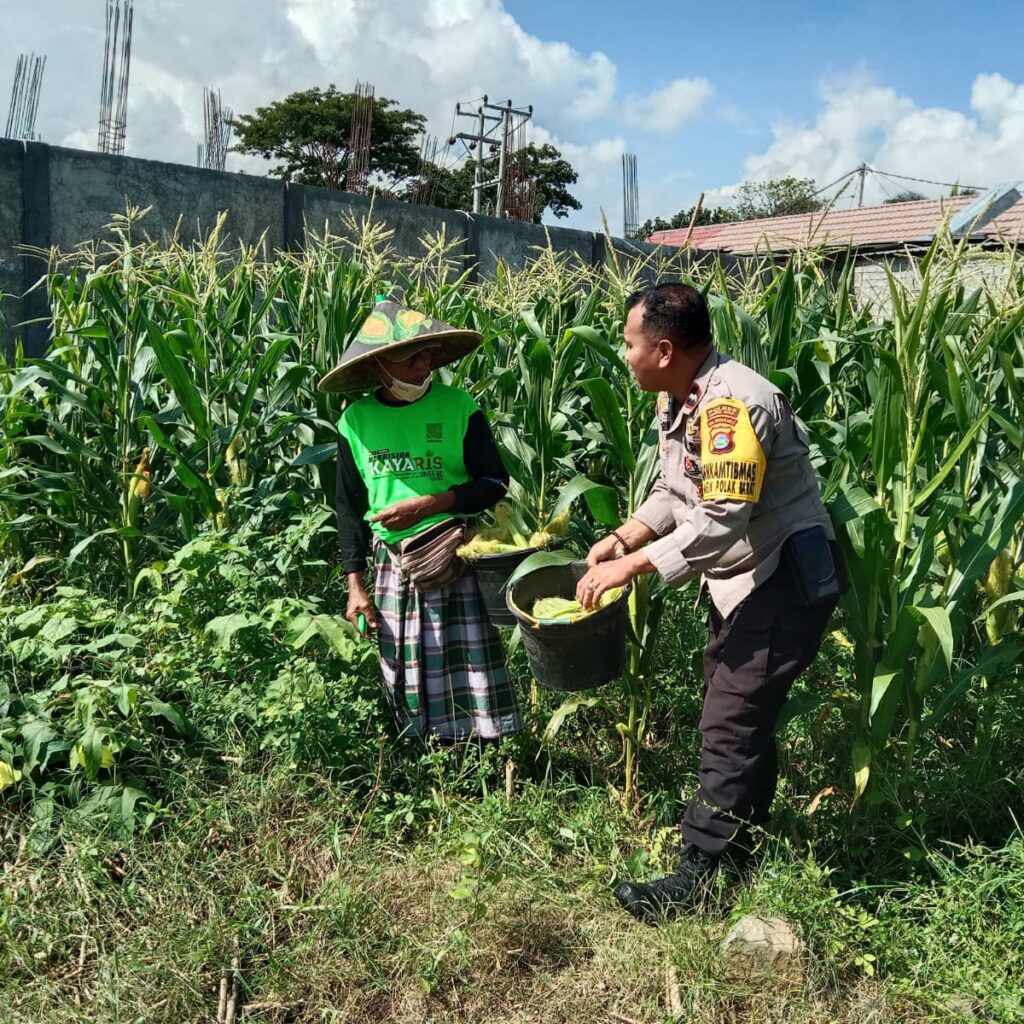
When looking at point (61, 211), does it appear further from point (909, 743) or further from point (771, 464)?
point (909, 743)

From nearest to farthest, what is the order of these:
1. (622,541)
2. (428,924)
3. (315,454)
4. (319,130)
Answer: (428,924), (622,541), (315,454), (319,130)

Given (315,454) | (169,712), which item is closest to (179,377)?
(315,454)

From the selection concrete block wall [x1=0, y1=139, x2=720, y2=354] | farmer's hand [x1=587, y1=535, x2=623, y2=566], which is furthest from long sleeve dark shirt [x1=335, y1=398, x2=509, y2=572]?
concrete block wall [x1=0, y1=139, x2=720, y2=354]

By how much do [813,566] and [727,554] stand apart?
22 centimetres

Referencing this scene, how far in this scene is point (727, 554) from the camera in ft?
8.17

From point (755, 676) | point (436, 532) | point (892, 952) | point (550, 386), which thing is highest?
point (550, 386)

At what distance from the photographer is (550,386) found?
3416 mm

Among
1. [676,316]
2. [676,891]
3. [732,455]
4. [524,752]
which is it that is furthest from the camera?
[524,752]

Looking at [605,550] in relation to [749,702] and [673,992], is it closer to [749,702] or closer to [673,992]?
[749,702]

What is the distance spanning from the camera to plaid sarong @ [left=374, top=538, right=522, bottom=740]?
304 cm

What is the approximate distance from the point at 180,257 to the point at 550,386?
2213mm

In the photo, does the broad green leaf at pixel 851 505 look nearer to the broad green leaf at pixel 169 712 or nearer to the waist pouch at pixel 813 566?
the waist pouch at pixel 813 566

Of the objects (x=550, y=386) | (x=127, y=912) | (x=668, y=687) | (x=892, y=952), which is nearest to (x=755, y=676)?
(x=892, y=952)

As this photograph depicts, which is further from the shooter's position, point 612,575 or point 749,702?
point 749,702
